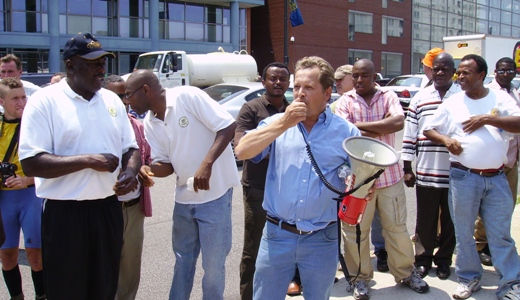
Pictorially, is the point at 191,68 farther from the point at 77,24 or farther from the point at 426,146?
the point at 426,146

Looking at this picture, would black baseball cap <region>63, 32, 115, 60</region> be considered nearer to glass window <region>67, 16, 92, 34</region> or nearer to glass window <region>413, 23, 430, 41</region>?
glass window <region>67, 16, 92, 34</region>

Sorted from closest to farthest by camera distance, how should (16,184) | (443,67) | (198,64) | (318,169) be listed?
1. (318,169)
2. (16,184)
3. (443,67)
4. (198,64)

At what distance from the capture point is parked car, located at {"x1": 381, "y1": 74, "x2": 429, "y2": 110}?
64.9ft

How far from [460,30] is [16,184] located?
60.9 metres

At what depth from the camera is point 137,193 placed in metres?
3.80

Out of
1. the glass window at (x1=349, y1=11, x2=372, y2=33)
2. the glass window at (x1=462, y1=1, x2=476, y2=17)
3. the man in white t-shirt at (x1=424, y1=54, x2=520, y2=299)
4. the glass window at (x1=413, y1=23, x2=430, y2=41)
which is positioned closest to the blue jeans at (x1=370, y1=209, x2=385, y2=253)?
the man in white t-shirt at (x1=424, y1=54, x2=520, y2=299)

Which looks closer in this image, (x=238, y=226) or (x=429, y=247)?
(x=429, y=247)

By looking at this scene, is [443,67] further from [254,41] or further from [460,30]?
[460,30]

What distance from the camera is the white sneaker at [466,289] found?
4.26m

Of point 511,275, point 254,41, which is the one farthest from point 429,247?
point 254,41

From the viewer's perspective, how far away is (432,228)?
477cm

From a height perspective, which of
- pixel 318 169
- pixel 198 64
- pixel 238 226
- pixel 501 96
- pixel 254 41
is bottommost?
pixel 238 226

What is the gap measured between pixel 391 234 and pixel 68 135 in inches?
108

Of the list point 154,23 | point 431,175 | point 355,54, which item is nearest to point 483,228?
point 431,175
